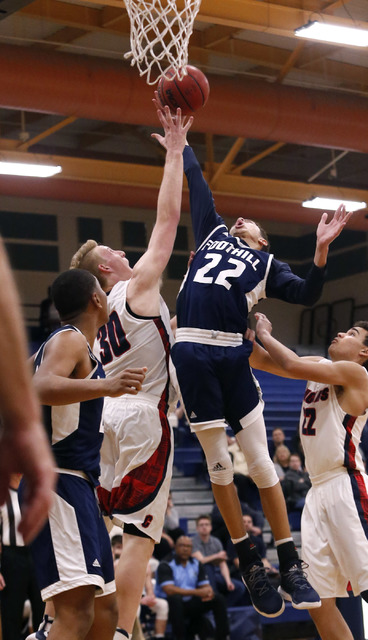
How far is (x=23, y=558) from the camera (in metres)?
9.09

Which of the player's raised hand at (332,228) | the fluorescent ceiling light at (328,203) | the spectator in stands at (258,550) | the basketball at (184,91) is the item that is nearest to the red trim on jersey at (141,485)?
the player's raised hand at (332,228)

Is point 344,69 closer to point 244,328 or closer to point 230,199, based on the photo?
point 230,199

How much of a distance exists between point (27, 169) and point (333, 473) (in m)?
10.2

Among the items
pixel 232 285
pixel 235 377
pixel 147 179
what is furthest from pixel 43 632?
pixel 147 179

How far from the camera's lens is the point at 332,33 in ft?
38.6

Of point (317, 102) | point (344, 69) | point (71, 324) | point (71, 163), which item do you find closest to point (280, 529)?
point (71, 324)

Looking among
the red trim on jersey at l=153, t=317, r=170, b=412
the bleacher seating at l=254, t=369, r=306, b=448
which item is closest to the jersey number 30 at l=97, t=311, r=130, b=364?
the red trim on jersey at l=153, t=317, r=170, b=412

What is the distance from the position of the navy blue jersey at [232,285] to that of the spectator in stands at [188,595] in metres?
6.31

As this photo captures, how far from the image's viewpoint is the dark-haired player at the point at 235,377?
554cm

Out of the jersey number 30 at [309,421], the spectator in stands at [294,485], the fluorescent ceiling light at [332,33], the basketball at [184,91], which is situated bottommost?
the spectator in stands at [294,485]

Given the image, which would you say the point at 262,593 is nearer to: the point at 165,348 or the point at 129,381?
the point at 165,348

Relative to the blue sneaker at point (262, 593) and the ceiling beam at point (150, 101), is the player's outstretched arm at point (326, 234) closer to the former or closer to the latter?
the blue sneaker at point (262, 593)

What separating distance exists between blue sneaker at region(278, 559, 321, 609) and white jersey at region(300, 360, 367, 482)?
1.32m

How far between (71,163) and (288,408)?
283 inches
